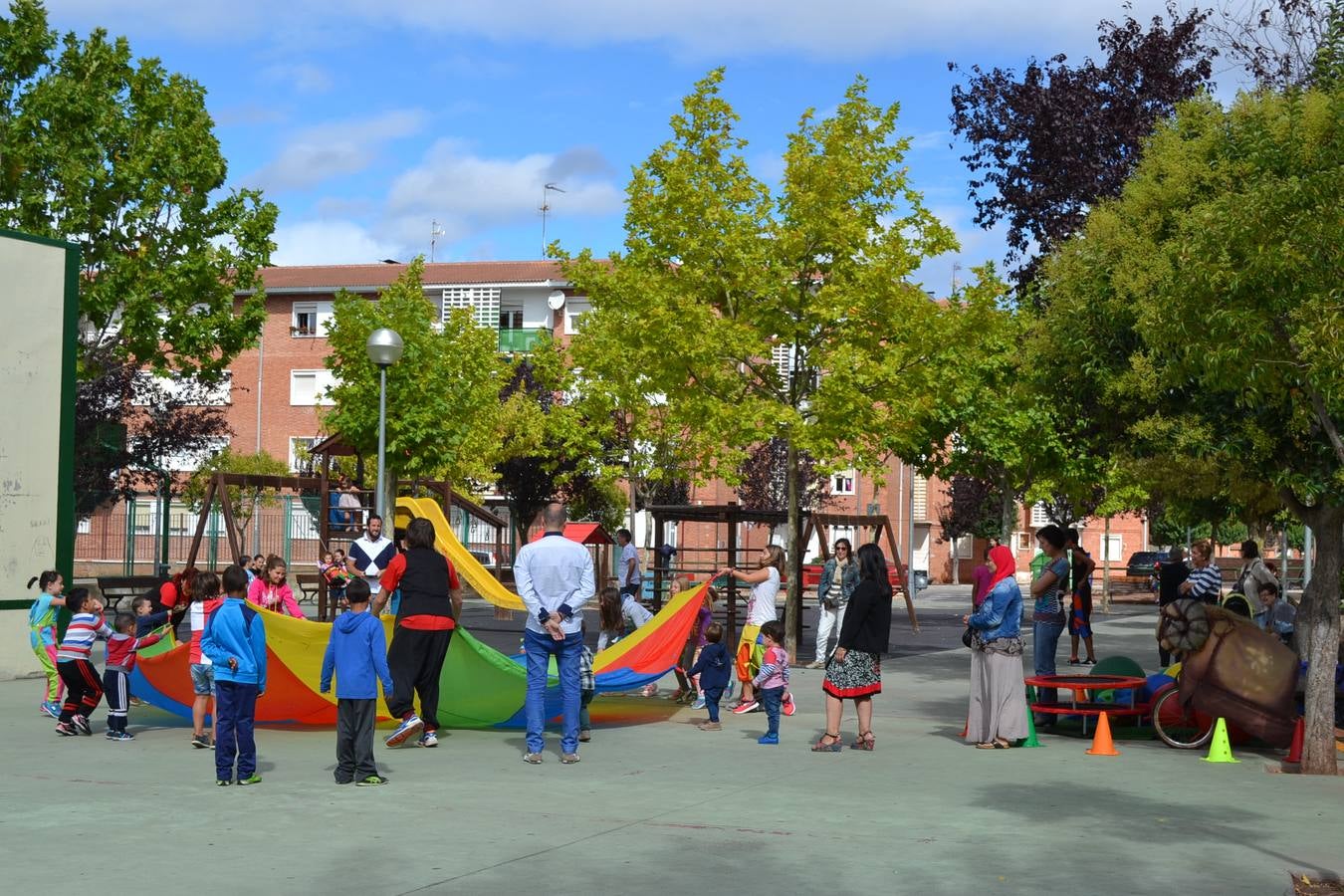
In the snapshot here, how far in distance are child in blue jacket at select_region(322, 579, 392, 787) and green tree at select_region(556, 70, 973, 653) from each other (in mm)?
12490

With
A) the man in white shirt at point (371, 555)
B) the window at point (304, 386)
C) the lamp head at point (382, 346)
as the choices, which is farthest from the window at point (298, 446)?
the man in white shirt at point (371, 555)

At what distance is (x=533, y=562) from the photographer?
13.1m

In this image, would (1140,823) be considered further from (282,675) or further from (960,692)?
(960,692)

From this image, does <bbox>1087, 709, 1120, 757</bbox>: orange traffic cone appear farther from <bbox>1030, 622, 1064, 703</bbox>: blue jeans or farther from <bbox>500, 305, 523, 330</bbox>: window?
<bbox>500, 305, 523, 330</bbox>: window

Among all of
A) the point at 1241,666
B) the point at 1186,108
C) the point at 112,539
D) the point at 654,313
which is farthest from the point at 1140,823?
the point at 112,539

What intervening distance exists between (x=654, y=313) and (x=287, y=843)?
50.1 feet

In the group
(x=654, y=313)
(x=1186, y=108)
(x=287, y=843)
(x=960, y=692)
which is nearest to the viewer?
(x=287, y=843)

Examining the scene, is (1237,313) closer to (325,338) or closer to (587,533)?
(587,533)

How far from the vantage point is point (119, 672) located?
548 inches

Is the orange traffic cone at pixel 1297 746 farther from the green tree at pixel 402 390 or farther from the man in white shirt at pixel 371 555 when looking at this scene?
the green tree at pixel 402 390

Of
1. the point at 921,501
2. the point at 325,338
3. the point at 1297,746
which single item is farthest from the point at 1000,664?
the point at 921,501

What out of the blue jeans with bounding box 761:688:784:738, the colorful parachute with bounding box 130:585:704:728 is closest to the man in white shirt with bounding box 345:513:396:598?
the colorful parachute with bounding box 130:585:704:728

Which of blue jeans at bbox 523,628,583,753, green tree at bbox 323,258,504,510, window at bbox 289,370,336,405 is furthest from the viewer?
window at bbox 289,370,336,405

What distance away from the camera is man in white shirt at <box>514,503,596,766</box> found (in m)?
12.9
